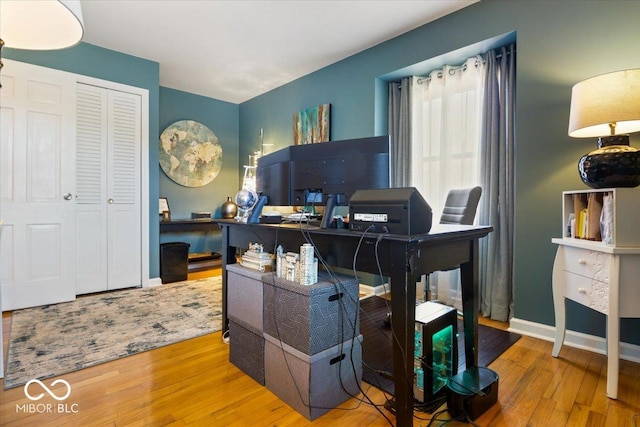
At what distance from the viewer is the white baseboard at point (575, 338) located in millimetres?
1923

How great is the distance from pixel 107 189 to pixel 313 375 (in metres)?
3.12

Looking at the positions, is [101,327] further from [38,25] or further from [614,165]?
[614,165]

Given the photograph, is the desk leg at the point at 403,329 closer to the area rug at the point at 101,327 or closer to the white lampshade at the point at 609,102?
the white lampshade at the point at 609,102

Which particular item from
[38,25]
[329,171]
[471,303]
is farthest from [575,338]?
[38,25]

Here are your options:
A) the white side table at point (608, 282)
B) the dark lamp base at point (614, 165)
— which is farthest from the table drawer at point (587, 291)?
the dark lamp base at point (614, 165)

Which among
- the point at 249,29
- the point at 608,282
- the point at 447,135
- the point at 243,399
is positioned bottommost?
the point at 243,399

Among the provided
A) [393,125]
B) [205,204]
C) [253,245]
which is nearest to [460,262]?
[253,245]

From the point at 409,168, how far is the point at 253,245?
6.73ft

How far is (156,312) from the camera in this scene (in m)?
2.74

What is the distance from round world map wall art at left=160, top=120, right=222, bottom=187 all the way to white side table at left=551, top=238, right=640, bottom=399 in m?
4.57

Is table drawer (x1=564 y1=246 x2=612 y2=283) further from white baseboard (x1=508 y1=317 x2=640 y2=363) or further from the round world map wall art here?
the round world map wall art

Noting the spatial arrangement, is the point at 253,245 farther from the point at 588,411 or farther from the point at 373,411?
the point at 588,411

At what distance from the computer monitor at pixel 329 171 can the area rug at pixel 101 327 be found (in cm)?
138

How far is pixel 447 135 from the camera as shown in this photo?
3020 millimetres
